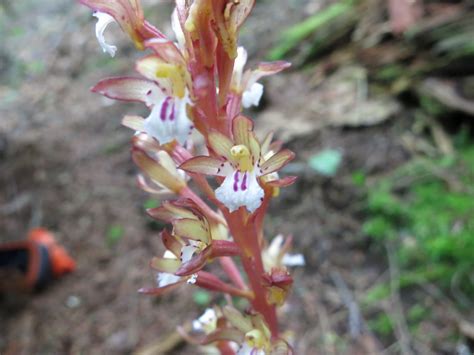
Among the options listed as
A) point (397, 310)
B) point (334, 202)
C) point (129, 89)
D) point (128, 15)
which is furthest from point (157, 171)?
point (334, 202)

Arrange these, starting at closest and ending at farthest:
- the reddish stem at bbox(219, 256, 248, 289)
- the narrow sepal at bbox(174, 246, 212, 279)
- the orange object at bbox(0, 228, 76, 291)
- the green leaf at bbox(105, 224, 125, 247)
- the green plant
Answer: the narrow sepal at bbox(174, 246, 212, 279)
the reddish stem at bbox(219, 256, 248, 289)
the green plant
the orange object at bbox(0, 228, 76, 291)
the green leaf at bbox(105, 224, 125, 247)

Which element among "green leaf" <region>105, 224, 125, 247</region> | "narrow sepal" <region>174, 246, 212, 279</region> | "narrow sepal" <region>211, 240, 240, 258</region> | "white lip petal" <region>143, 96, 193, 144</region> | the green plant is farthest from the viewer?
"green leaf" <region>105, 224, 125, 247</region>

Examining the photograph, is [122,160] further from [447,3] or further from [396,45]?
[447,3]

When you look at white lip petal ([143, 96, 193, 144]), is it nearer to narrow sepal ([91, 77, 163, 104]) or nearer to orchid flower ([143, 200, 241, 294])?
Answer: narrow sepal ([91, 77, 163, 104])

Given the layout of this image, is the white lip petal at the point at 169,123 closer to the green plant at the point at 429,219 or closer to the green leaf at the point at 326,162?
the green plant at the point at 429,219

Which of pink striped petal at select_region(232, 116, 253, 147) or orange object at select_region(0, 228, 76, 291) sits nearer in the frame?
pink striped petal at select_region(232, 116, 253, 147)

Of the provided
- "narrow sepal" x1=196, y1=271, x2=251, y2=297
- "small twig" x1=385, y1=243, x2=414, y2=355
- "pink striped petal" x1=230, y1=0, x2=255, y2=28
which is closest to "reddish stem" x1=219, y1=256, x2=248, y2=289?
"narrow sepal" x1=196, y1=271, x2=251, y2=297
